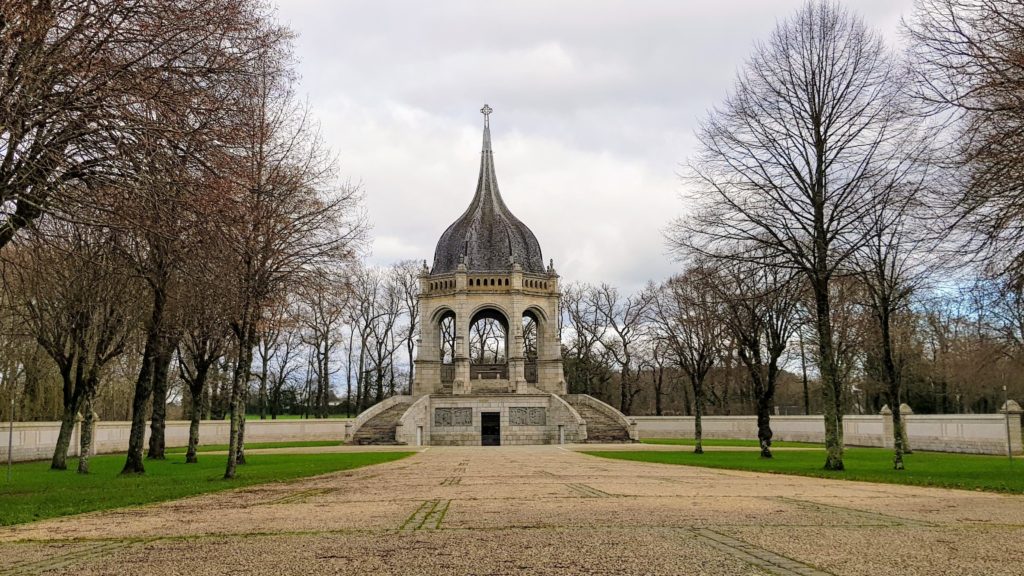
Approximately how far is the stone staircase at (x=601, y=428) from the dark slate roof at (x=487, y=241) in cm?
1243

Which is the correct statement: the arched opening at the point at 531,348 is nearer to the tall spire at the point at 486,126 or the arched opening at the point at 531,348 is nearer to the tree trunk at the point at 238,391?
the tall spire at the point at 486,126

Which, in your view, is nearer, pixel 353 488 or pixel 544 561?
pixel 544 561

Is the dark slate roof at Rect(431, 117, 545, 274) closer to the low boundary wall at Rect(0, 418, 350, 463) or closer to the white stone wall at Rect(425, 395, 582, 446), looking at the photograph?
the white stone wall at Rect(425, 395, 582, 446)

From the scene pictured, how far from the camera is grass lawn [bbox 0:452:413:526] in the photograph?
1216cm

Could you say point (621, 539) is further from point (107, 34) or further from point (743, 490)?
point (107, 34)

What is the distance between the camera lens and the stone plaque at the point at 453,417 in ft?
161

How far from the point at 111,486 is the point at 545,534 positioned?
12.4m

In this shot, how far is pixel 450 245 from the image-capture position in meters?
57.9

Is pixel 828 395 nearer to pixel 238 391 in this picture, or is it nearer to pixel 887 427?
pixel 238 391

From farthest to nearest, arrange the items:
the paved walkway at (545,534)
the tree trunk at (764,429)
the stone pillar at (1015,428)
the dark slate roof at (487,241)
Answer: the dark slate roof at (487,241), the stone pillar at (1015,428), the tree trunk at (764,429), the paved walkway at (545,534)

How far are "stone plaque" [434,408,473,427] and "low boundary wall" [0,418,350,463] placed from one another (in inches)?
231

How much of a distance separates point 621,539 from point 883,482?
11275 millimetres

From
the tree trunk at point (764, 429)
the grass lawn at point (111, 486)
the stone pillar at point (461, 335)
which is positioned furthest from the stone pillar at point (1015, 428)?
the stone pillar at point (461, 335)

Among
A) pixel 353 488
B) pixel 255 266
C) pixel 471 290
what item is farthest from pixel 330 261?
pixel 471 290
